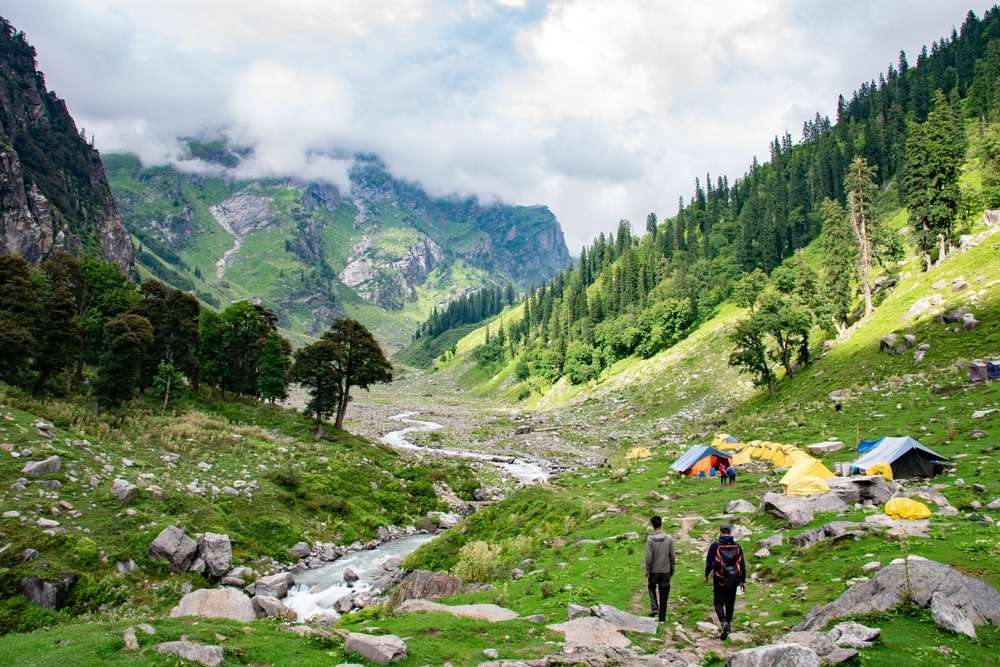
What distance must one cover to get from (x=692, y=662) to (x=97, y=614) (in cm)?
1985

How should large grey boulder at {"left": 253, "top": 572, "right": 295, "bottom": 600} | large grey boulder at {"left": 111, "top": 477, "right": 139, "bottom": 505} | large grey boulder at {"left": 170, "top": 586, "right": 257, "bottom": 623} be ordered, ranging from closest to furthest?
large grey boulder at {"left": 170, "top": 586, "right": 257, "bottom": 623} → large grey boulder at {"left": 253, "top": 572, "right": 295, "bottom": 600} → large grey boulder at {"left": 111, "top": 477, "right": 139, "bottom": 505}

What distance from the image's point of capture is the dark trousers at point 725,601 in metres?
13.0

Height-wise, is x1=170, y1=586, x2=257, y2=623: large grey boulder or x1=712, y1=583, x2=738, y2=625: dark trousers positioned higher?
x1=712, y1=583, x2=738, y2=625: dark trousers

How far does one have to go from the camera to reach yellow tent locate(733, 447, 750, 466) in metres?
37.1

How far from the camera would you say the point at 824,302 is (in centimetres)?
6091

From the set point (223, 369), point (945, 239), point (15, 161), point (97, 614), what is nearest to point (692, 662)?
point (97, 614)

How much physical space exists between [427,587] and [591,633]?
8.48 metres

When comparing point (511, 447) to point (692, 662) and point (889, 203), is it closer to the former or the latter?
point (692, 662)

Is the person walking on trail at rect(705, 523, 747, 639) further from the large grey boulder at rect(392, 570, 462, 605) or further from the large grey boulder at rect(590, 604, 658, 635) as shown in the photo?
the large grey boulder at rect(392, 570, 462, 605)

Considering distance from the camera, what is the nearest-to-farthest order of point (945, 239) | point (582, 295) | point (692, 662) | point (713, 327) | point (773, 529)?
1. point (692, 662)
2. point (773, 529)
3. point (945, 239)
4. point (713, 327)
5. point (582, 295)

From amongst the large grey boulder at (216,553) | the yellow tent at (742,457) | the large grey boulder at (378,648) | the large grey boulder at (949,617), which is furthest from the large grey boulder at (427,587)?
the yellow tent at (742,457)

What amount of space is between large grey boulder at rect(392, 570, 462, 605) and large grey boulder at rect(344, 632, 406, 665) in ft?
25.6

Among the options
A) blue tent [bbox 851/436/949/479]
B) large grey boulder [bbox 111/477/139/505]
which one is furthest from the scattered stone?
blue tent [bbox 851/436/949/479]

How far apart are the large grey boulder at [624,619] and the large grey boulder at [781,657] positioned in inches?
166
